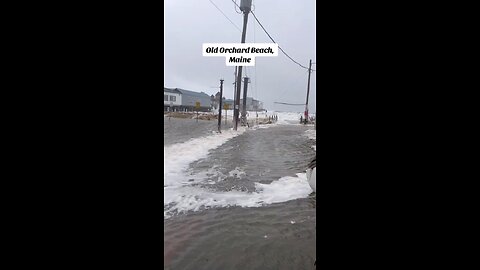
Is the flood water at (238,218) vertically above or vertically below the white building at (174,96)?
below

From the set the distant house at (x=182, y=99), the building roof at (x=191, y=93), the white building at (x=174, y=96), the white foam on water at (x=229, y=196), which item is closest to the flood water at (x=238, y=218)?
the white foam on water at (x=229, y=196)

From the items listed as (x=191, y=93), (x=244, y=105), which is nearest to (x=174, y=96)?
(x=191, y=93)

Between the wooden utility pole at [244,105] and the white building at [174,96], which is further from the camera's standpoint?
the white building at [174,96]

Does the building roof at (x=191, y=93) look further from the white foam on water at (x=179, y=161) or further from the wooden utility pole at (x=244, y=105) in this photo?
the white foam on water at (x=179, y=161)

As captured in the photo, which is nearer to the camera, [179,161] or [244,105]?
[179,161]

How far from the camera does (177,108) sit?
54.9 m

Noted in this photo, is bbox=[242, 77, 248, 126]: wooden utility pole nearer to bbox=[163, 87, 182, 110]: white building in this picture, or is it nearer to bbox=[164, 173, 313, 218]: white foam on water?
bbox=[164, 173, 313, 218]: white foam on water

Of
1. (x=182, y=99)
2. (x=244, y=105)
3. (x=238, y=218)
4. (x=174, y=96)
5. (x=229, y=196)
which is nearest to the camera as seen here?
(x=238, y=218)

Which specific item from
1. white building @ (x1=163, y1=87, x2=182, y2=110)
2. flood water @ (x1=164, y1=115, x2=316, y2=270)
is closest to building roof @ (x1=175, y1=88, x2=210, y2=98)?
white building @ (x1=163, y1=87, x2=182, y2=110)

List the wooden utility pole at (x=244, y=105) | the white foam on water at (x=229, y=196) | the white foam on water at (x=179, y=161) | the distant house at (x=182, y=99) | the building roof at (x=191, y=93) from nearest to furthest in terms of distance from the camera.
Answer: the white foam on water at (x=229, y=196) < the white foam on water at (x=179, y=161) < the wooden utility pole at (x=244, y=105) < the distant house at (x=182, y=99) < the building roof at (x=191, y=93)

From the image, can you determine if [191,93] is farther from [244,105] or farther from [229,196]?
[229,196]
